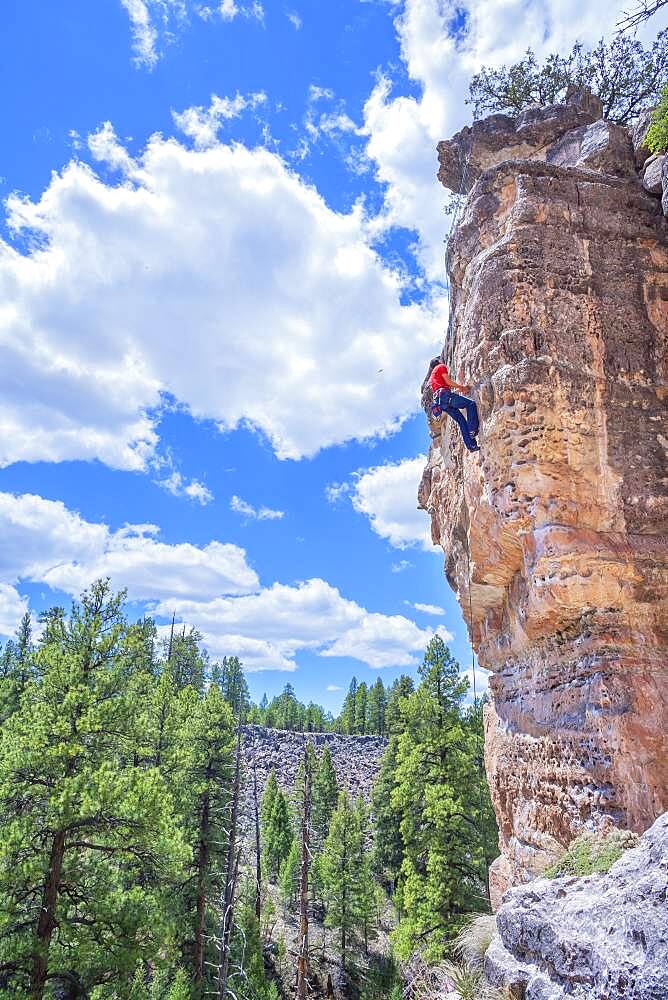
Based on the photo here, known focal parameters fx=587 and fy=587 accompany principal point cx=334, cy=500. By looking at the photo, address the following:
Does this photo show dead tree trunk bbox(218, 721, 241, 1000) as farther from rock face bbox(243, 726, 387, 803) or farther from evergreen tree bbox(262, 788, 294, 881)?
rock face bbox(243, 726, 387, 803)

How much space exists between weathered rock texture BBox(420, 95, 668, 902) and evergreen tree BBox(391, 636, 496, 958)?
7320 millimetres

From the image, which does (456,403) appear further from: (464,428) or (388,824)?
(388,824)

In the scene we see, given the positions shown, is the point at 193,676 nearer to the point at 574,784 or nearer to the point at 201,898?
the point at 201,898

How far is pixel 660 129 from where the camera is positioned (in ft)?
28.2

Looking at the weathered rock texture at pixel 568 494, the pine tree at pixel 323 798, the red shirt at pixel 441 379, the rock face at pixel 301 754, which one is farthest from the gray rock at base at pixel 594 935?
the rock face at pixel 301 754

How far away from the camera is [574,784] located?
7664 mm

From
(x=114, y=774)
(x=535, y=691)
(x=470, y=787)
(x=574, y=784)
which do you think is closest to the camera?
(x=574, y=784)

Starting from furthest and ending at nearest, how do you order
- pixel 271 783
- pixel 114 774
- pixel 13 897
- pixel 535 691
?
1. pixel 271 783
2. pixel 114 774
3. pixel 13 897
4. pixel 535 691

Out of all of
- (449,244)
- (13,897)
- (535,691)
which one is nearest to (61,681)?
(13,897)

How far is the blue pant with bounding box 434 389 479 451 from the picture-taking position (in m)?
9.39

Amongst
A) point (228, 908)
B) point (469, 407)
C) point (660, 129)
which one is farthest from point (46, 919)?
point (660, 129)

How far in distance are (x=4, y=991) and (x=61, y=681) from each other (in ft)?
15.5

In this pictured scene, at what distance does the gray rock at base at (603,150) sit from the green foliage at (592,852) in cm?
1038

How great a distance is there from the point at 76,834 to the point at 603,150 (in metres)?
15.8
